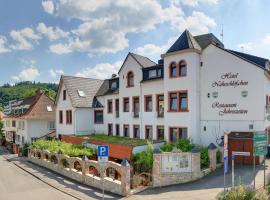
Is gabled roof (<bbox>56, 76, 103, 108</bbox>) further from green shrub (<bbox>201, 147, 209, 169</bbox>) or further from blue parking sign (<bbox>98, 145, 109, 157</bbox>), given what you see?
blue parking sign (<bbox>98, 145, 109, 157</bbox>)

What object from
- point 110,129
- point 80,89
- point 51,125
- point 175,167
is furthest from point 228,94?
point 51,125

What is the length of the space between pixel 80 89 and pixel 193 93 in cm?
1871

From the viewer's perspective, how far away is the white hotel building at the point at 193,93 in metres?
23.6

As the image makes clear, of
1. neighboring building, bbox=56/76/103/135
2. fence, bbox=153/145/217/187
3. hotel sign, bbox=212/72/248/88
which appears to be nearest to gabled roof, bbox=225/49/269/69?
hotel sign, bbox=212/72/248/88

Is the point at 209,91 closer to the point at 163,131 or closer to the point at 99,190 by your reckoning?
the point at 163,131

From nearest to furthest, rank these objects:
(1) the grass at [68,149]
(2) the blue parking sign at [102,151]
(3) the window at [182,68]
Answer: (2) the blue parking sign at [102,151] < (3) the window at [182,68] < (1) the grass at [68,149]

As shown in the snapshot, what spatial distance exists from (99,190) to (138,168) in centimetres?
483

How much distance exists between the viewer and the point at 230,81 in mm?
24438

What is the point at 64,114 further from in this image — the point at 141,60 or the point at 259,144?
the point at 259,144

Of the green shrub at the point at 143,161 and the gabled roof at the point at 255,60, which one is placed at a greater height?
the gabled roof at the point at 255,60

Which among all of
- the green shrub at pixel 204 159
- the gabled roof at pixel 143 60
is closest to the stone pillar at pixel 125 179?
the green shrub at pixel 204 159

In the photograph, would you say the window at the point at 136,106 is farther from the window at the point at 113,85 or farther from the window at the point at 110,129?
the window at the point at 113,85

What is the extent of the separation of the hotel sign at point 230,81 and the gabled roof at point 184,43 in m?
3.48

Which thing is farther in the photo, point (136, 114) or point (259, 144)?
point (136, 114)
